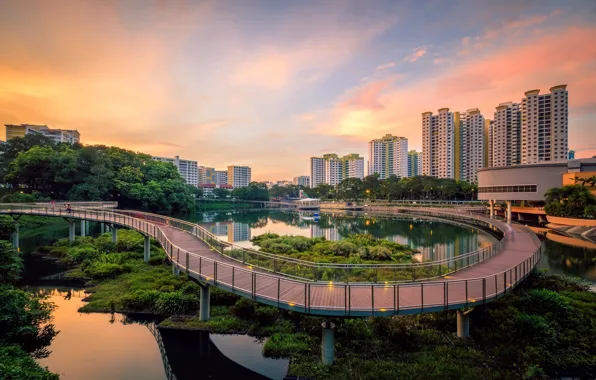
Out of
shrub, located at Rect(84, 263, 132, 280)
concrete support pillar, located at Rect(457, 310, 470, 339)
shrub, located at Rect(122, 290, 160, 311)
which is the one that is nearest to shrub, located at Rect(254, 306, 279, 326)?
shrub, located at Rect(122, 290, 160, 311)

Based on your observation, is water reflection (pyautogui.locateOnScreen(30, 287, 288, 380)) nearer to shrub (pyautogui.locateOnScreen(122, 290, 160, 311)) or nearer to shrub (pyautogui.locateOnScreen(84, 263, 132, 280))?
shrub (pyautogui.locateOnScreen(122, 290, 160, 311))

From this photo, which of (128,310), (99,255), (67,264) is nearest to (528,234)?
(128,310)

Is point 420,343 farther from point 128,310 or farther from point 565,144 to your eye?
point 565,144

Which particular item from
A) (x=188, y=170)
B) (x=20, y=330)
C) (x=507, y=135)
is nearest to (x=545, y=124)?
(x=507, y=135)

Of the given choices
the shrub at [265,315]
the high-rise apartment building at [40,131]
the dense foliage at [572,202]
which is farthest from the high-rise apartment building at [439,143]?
the high-rise apartment building at [40,131]

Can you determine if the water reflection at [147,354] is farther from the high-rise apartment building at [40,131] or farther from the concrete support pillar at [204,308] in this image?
the high-rise apartment building at [40,131]

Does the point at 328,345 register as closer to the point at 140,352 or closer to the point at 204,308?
the point at 204,308
